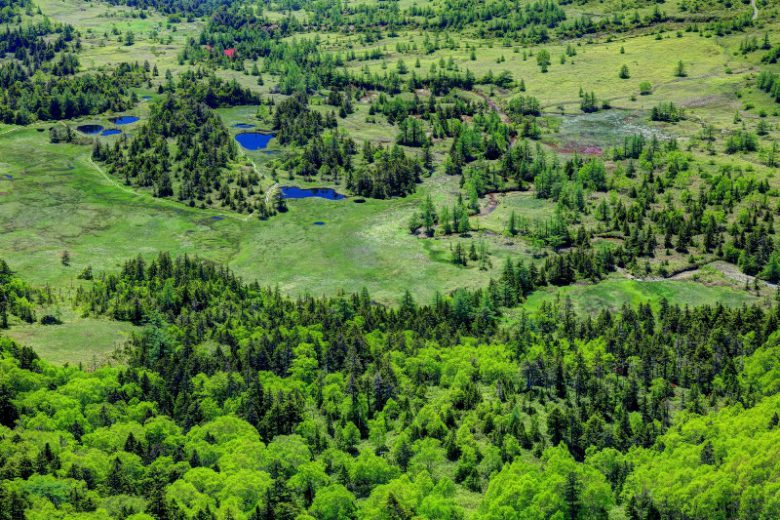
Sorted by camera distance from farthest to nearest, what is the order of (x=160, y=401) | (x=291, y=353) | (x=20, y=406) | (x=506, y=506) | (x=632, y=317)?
(x=632, y=317)
(x=291, y=353)
(x=160, y=401)
(x=20, y=406)
(x=506, y=506)

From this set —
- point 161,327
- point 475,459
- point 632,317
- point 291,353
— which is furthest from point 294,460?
point 632,317

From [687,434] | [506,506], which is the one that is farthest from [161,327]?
[687,434]

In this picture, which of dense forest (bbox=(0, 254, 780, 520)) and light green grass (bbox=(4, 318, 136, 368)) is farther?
light green grass (bbox=(4, 318, 136, 368))

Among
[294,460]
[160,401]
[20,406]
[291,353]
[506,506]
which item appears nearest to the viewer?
[506,506]

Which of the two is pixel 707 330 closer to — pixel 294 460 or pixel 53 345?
pixel 294 460

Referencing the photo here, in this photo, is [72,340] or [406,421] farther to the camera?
[72,340]

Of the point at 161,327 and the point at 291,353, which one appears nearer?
the point at 291,353

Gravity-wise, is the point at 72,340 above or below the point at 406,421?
above

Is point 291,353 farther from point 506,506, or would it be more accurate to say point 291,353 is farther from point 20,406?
point 506,506

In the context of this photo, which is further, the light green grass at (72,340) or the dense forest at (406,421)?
the light green grass at (72,340)
